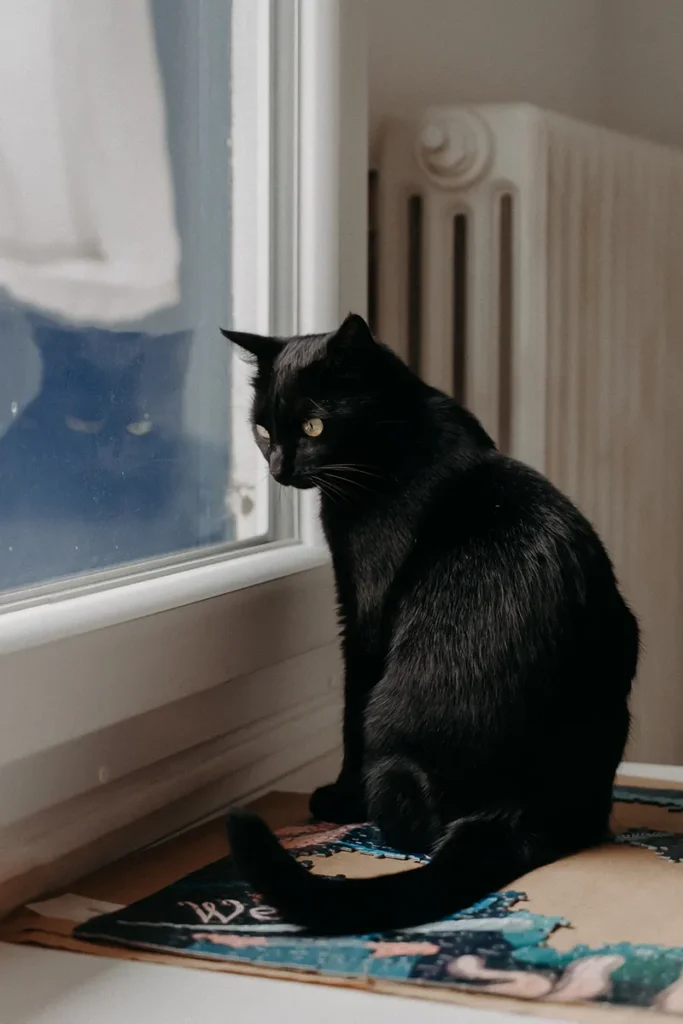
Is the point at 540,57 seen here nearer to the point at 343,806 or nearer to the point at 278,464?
the point at 278,464

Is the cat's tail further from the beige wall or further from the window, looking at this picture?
the beige wall

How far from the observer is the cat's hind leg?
2.76 feet

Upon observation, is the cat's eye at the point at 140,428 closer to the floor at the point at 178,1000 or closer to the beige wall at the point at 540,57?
the floor at the point at 178,1000

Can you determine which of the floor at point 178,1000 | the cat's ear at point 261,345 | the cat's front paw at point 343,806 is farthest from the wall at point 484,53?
the floor at point 178,1000

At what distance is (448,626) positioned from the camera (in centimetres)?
86

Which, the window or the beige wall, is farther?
the beige wall

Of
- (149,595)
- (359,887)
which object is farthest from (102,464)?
(359,887)

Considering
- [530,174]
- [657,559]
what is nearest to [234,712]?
[530,174]

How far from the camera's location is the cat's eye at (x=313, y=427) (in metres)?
0.91

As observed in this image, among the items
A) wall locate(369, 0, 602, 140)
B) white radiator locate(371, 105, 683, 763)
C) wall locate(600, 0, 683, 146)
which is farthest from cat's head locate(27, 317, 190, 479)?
wall locate(600, 0, 683, 146)

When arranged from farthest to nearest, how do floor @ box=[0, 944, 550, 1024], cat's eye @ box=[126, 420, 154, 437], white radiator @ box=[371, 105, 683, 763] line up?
white radiator @ box=[371, 105, 683, 763] → cat's eye @ box=[126, 420, 154, 437] → floor @ box=[0, 944, 550, 1024]

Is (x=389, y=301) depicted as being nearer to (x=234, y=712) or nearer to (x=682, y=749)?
(x=234, y=712)

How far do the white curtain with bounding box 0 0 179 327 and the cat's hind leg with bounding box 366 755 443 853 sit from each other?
43 centimetres

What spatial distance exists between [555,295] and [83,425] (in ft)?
2.61
